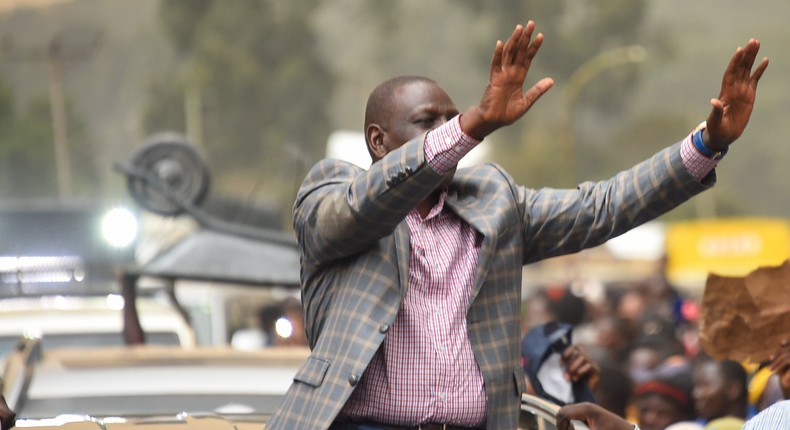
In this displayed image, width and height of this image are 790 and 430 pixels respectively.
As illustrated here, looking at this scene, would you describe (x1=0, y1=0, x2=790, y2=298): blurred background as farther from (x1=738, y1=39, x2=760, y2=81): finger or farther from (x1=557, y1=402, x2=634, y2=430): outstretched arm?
(x1=738, y1=39, x2=760, y2=81): finger

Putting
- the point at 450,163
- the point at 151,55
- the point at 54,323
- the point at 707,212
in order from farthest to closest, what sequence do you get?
the point at 707,212 → the point at 151,55 → the point at 54,323 → the point at 450,163

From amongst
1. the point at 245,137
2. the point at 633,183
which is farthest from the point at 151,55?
the point at 633,183

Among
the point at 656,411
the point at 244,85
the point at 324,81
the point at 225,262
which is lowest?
the point at 656,411

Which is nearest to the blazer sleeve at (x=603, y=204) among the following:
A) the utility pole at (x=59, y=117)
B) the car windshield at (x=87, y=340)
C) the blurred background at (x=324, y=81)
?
the car windshield at (x=87, y=340)

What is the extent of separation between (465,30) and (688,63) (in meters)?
16.3

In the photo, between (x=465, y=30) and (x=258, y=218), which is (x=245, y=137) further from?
(x=258, y=218)

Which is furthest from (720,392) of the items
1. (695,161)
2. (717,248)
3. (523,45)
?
(717,248)

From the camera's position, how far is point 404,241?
140 inches

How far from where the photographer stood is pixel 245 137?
2763 inches

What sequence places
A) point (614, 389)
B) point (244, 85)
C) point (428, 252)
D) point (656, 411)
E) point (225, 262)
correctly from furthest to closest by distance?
1. point (244, 85)
2. point (225, 262)
3. point (614, 389)
4. point (656, 411)
5. point (428, 252)

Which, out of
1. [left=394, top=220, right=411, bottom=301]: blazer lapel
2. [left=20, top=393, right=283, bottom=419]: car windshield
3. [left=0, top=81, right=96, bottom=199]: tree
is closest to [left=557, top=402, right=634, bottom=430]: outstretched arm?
[left=394, top=220, right=411, bottom=301]: blazer lapel

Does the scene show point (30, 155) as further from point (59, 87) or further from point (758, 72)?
point (758, 72)

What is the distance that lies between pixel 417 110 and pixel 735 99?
68 centimetres

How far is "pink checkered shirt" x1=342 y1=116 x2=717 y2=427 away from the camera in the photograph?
3484mm
